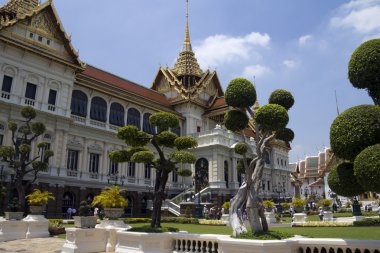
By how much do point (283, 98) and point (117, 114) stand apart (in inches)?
1055

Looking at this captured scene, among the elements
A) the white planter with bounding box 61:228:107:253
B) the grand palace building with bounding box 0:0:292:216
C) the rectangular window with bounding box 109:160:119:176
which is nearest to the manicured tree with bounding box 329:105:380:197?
the white planter with bounding box 61:228:107:253

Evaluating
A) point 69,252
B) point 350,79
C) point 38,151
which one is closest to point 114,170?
point 38,151

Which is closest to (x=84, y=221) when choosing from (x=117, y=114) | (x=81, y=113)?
(x=81, y=113)

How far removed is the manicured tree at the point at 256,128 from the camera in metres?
9.88

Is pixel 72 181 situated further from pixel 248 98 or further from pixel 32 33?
pixel 248 98

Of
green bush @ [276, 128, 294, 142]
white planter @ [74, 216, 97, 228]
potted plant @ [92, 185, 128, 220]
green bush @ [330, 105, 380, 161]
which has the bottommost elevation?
white planter @ [74, 216, 97, 228]

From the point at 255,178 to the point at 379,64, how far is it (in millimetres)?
4645

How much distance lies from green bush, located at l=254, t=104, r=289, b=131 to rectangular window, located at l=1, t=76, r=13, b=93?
22.7 meters

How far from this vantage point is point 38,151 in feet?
87.7

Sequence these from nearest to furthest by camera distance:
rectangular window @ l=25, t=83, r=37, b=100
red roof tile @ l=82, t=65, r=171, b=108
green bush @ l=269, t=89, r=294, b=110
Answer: green bush @ l=269, t=89, r=294, b=110 < rectangular window @ l=25, t=83, r=37, b=100 < red roof tile @ l=82, t=65, r=171, b=108

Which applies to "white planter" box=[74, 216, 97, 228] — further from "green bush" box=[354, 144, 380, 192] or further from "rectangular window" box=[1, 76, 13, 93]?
"rectangular window" box=[1, 76, 13, 93]

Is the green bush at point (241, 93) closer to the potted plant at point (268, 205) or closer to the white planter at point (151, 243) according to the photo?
the white planter at point (151, 243)

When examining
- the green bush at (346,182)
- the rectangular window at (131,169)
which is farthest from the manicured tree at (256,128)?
the rectangular window at (131,169)

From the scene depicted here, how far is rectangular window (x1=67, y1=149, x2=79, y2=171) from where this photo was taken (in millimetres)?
29930
